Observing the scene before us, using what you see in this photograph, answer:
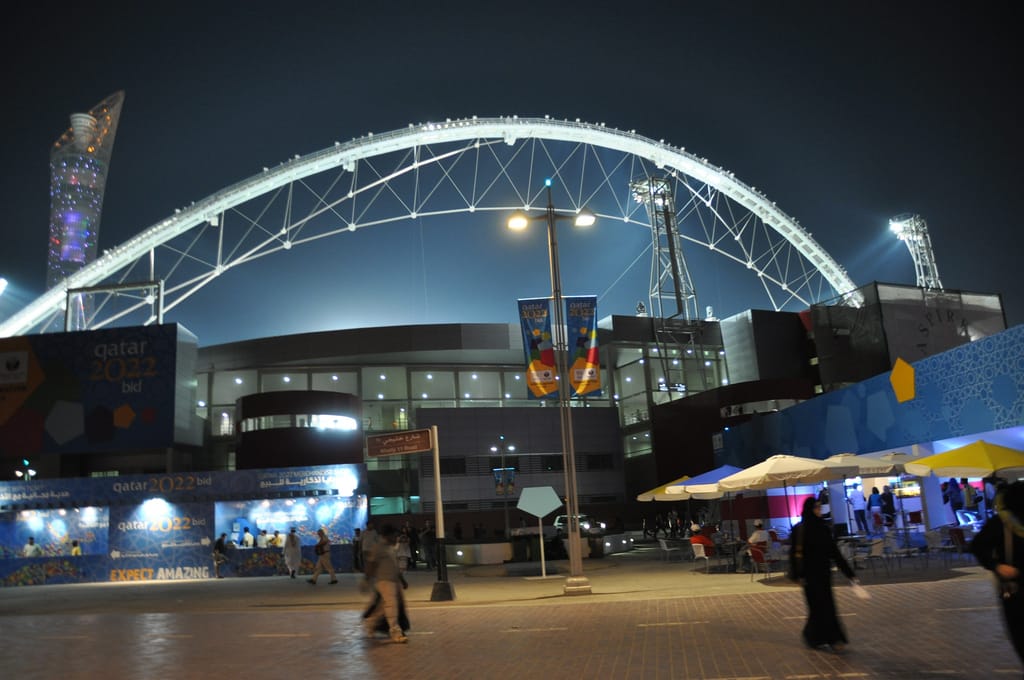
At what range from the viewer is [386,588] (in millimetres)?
11656

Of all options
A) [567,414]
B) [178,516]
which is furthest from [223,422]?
[567,414]

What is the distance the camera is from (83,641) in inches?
511

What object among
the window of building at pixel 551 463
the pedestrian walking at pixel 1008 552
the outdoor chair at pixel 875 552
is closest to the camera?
the pedestrian walking at pixel 1008 552

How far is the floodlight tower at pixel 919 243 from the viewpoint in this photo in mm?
62438

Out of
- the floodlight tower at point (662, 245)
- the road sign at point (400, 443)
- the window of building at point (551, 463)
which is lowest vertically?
the road sign at point (400, 443)

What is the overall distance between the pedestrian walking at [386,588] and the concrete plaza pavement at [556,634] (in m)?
0.30

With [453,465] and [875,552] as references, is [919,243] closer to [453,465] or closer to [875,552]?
[453,465]

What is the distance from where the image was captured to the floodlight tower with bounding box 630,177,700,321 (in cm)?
5194

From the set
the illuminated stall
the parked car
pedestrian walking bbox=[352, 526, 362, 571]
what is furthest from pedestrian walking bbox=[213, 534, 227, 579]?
the parked car

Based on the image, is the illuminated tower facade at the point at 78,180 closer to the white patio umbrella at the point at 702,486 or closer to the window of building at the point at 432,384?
the window of building at the point at 432,384

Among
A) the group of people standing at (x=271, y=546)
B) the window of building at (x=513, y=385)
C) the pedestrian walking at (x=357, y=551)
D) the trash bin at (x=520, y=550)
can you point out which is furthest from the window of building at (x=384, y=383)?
the trash bin at (x=520, y=550)

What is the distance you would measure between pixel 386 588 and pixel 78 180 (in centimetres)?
8218

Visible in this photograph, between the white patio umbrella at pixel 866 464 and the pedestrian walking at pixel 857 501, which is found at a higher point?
the white patio umbrella at pixel 866 464

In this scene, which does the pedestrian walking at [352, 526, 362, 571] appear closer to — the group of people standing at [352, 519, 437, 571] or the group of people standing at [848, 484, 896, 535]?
the group of people standing at [352, 519, 437, 571]
